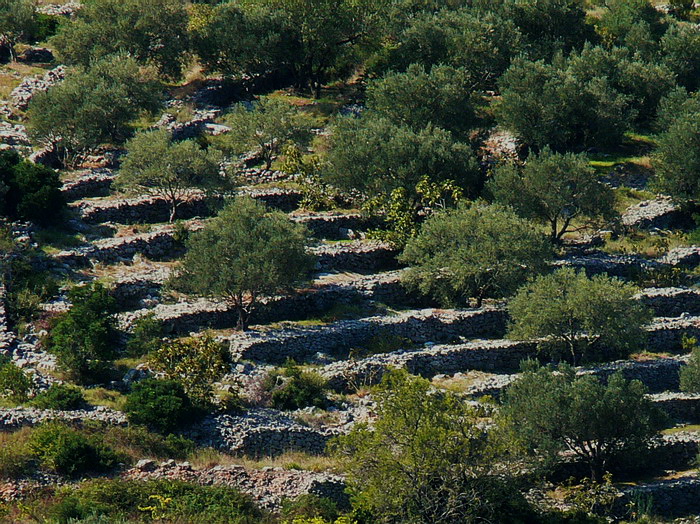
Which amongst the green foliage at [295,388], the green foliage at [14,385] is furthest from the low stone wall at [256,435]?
the green foliage at [14,385]

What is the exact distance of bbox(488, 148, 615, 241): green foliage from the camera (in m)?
72.1

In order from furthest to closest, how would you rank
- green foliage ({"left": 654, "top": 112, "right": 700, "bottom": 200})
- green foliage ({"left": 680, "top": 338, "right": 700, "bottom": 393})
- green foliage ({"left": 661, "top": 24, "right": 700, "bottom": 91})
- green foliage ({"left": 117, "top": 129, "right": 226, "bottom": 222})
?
green foliage ({"left": 661, "top": 24, "right": 700, "bottom": 91})
green foliage ({"left": 654, "top": 112, "right": 700, "bottom": 200})
green foliage ({"left": 117, "top": 129, "right": 226, "bottom": 222})
green foliage ({"left": 680, "top": 338, "right": 700, "bottom": 393})

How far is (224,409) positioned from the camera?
180ft

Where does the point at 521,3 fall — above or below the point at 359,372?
above

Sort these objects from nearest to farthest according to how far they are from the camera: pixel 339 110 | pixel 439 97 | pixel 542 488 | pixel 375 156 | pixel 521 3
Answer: pixel 542 488 → pixel 375 156 → pixel 439 97 → pixel 339 110 → pixel 521 3

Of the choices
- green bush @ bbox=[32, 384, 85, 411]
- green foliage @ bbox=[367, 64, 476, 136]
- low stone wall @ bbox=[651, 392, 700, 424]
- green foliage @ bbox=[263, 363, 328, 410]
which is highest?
green foliage @ bbox=[367, 64, 476, 136]

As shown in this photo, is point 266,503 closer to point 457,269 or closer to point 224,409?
point 224,409

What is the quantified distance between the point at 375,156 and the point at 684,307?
16.8 m

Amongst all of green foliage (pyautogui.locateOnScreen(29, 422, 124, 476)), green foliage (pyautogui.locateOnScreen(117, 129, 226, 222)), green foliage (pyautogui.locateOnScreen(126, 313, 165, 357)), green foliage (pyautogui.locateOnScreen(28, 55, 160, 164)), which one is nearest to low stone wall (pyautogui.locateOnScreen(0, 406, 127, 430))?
green foliage (pyautogui.locateOnScreen(29, 422, 124, 476))

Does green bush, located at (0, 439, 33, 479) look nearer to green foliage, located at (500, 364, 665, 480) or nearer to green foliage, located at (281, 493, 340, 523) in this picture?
green foliage, located at (281, 493, 340, 523)

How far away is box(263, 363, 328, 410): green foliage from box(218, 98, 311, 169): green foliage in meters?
21.4

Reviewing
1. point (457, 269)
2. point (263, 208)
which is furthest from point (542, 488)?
point (263, 208)

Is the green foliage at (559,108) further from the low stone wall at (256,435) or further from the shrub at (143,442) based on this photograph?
the shrub at (143,442)

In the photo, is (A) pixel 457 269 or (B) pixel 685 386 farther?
(A) pixel 457 269
